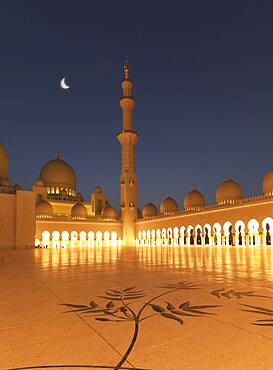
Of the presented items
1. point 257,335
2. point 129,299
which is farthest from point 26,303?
point 257,335

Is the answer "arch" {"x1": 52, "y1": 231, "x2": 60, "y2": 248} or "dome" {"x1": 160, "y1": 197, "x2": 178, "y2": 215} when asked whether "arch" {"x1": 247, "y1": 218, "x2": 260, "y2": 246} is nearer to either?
"dome" {"x1": 160, "y1": 197, "x2": 178, "y2": 215}

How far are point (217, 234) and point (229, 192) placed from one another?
502 cm

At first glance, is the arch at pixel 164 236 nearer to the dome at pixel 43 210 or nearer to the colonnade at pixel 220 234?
the colonnade at pixel 220 234

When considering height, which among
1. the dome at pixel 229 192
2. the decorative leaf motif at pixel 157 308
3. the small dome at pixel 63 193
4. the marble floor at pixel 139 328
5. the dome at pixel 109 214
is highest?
the small dome at pixel 63 193

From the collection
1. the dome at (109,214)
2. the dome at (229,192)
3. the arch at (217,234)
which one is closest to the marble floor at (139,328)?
the arch at (217,234)

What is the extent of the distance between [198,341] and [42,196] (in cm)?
3955

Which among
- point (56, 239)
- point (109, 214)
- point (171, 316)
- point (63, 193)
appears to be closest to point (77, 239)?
point (56, 239)

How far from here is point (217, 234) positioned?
2775 cm

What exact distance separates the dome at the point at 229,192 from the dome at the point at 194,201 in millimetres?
3640

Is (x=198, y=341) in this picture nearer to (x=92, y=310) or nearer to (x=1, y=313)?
(x=92, y=310)

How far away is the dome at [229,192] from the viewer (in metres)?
30.7

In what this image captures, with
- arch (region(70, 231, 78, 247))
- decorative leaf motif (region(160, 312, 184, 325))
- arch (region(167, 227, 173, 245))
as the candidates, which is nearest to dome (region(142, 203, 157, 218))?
arch (region(167, 227, 173, 245))

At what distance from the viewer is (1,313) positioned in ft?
10.4

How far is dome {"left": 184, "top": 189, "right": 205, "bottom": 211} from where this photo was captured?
115 feet
